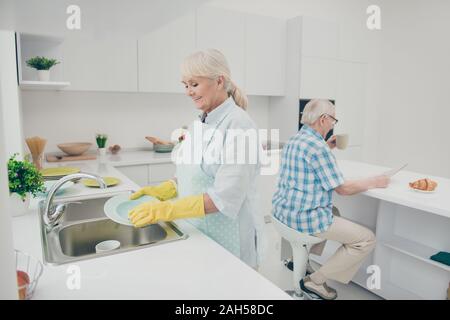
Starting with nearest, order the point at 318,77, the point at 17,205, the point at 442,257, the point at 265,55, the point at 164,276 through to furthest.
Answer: the point at 164,276 → the point at 17,205 → the point at 442,257 → the point at 265,55 → the point at 318,77

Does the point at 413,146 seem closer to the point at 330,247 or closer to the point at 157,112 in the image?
the point at 330,247

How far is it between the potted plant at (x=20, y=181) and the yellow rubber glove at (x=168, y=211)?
472 millimetres

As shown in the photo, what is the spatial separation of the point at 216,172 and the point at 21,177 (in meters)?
0.75

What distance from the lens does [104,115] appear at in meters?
3.36

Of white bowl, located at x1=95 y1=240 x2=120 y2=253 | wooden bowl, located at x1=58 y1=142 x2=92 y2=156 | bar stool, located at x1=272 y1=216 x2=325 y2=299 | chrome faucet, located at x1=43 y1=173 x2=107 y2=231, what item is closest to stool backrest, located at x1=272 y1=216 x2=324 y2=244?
bar stool, located at x1=272 y1=216 x2=325 y2=299

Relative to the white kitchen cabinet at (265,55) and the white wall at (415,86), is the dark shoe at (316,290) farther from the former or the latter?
the white wall at (415,86)

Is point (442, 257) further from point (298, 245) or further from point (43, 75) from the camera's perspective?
point (43, 75)

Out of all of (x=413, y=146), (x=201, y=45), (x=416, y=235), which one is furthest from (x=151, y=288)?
(x=413, y=146)

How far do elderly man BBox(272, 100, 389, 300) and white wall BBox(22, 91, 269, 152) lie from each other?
1.85 meters

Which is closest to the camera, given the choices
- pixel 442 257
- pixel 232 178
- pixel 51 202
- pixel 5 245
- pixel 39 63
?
pixel 5 245

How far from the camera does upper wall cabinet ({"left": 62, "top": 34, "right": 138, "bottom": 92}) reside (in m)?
2.87

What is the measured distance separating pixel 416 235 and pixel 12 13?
2189 mm

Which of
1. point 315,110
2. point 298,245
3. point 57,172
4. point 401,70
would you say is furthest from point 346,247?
point 401,70

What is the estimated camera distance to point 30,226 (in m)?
1.31
